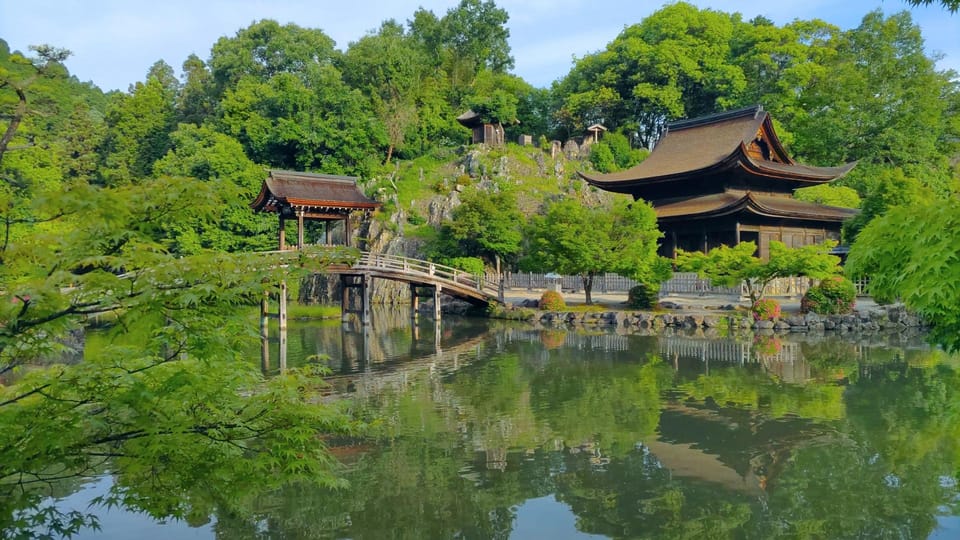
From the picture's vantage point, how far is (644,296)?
2900 centimetres

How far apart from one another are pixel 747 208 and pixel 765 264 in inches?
292

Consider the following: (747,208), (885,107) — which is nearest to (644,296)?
(747,208)

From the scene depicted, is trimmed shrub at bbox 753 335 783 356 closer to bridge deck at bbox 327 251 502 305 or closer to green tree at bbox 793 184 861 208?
bridge deck at bbox 327 251 502 305

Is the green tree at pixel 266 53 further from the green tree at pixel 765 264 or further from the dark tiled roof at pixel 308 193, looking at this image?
the green tree at pixel 765 264

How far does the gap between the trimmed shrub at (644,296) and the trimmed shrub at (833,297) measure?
6006 mm

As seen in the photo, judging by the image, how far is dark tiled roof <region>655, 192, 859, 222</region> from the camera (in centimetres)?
3150

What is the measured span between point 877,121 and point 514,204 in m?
24.6

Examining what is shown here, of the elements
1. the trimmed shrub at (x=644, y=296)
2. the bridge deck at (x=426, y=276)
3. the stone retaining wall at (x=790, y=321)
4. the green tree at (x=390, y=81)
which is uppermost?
the green tree at (x=390, y=81)

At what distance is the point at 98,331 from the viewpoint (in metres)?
27.2

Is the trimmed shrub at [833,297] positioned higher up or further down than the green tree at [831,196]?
further down

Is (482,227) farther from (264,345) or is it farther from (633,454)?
(633,454)

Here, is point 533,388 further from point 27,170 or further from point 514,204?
point 27,170

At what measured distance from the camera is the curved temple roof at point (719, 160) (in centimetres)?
3397

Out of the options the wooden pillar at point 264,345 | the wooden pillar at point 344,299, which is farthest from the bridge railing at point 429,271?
the wooden pillar at point 264,345
